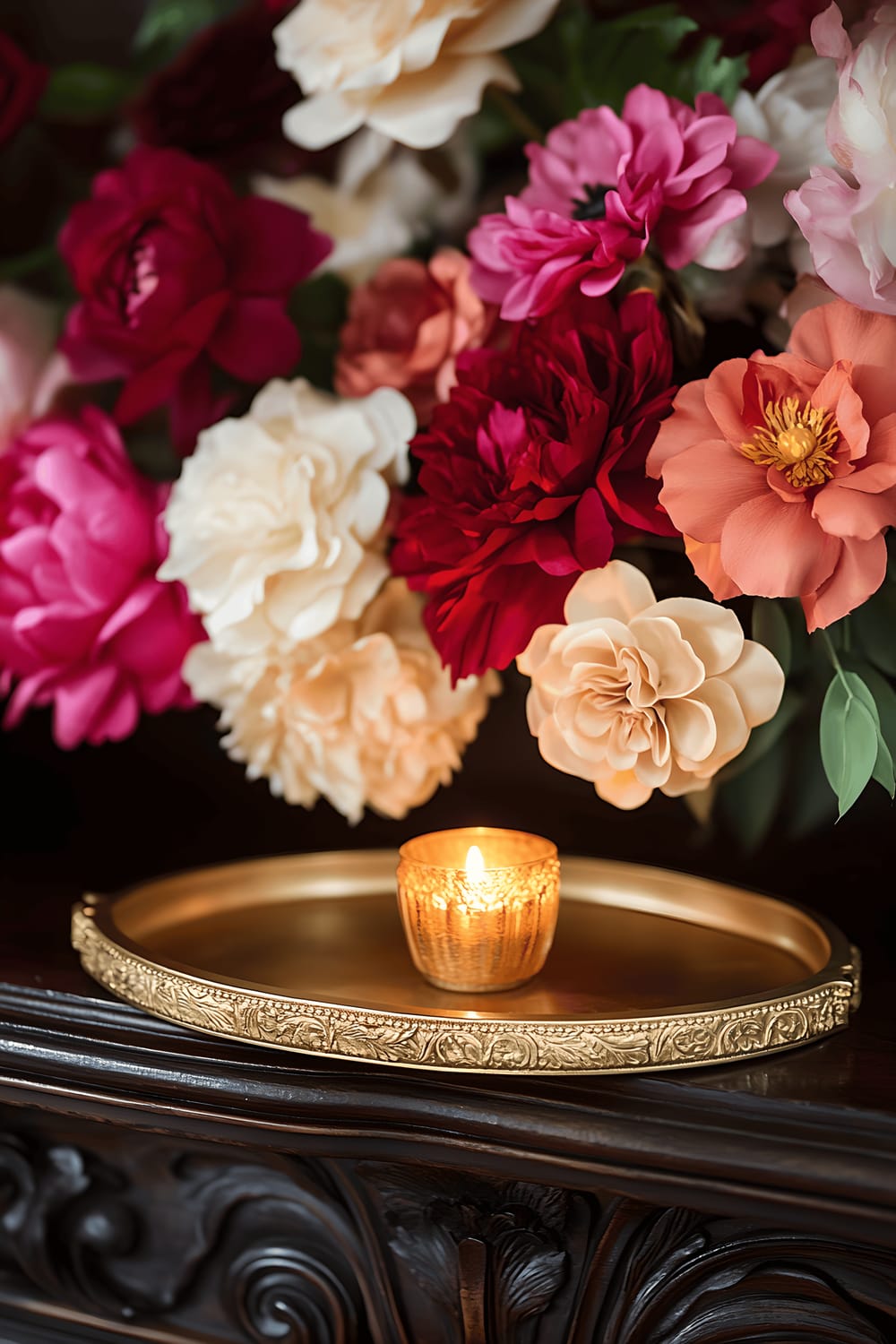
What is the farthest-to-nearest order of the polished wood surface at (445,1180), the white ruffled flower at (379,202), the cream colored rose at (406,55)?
the white ruffled flower at (379,202), the cream colored rose at (406,55), the polished wood surface at (445,1180)

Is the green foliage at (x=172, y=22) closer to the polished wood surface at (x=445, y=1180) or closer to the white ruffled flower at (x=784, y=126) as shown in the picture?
the white ruffled flower at (x=784, y=126)

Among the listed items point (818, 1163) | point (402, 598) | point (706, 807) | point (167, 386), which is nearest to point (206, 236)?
point (167, 386)

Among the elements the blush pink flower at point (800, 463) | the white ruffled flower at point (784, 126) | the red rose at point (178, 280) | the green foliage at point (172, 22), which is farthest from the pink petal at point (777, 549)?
the green foliage at point (172, 22)

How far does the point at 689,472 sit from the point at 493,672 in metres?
0.17

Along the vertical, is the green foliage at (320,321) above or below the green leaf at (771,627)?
above

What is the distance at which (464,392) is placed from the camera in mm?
460

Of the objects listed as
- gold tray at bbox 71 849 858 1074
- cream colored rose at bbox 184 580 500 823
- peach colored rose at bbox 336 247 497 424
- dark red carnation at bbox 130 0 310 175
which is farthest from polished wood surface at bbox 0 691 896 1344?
dark red carnation at bbox 130 0 310 175

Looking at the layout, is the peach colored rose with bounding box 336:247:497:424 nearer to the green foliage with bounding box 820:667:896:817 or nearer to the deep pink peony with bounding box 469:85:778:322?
the deep pink peony with bounding box 469:85:778:322

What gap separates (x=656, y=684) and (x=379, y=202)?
311 mm

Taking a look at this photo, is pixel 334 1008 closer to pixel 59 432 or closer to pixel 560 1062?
pixel 560 1062

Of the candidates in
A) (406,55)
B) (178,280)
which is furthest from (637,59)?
(178,280)

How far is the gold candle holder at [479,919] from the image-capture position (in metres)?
0.46

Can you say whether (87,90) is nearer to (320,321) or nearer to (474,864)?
(320,321)

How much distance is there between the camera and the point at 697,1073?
41 centimetres
